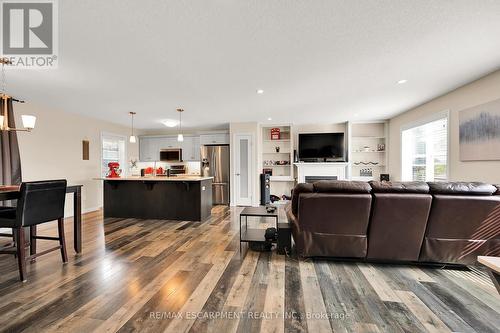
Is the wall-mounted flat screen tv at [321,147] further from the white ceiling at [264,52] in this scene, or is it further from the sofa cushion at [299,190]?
the sofa cushion at [299,190]

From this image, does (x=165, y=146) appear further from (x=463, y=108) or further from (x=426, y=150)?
(x=463, y=108)

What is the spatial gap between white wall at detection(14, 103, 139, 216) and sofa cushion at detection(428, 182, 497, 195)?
5.96 m

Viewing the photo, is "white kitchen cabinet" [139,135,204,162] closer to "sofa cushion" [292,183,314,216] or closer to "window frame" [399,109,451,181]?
"sofa cushion" [292,183,314,216]

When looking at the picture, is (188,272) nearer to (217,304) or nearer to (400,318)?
(217,304)

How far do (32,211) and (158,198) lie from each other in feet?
7.91

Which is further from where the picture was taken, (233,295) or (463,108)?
(463,108)

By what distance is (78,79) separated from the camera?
296 cm

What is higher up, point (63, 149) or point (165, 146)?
point (165, 146)

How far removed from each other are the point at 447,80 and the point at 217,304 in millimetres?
4150

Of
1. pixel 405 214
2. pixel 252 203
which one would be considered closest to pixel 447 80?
pixel 405 214
